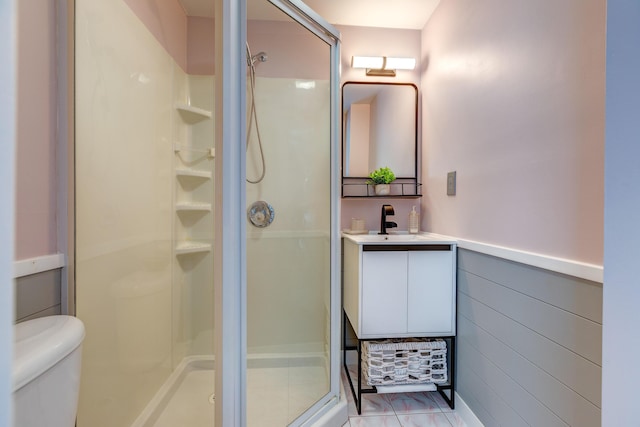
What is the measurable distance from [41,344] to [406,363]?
4.82 feet

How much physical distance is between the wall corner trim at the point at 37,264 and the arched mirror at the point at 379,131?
1463mm

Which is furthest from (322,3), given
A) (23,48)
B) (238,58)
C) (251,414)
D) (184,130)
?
(251,414)

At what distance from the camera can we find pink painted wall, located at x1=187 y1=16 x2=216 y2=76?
171 centimetres

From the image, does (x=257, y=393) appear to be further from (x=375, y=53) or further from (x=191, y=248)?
(x=375, y=53)

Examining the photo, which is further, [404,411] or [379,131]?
[379,131]

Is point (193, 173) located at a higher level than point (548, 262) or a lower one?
higher

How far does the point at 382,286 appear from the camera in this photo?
4.56ft

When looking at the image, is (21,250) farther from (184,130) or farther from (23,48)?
(184,130)

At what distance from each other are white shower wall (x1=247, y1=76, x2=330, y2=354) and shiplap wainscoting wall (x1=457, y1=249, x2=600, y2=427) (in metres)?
0.74

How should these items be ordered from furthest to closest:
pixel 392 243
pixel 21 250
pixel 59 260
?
pixel 392 243 → pixel 59 260 → pixel 21 250

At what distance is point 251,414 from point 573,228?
4.48ft

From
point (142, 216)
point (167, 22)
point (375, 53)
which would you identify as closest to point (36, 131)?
point (142, 216)

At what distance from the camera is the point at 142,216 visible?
1.29 m

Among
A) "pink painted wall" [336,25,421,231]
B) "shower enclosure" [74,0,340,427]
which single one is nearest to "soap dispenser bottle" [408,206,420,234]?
"pink painted wall" [336,25,421,231]
